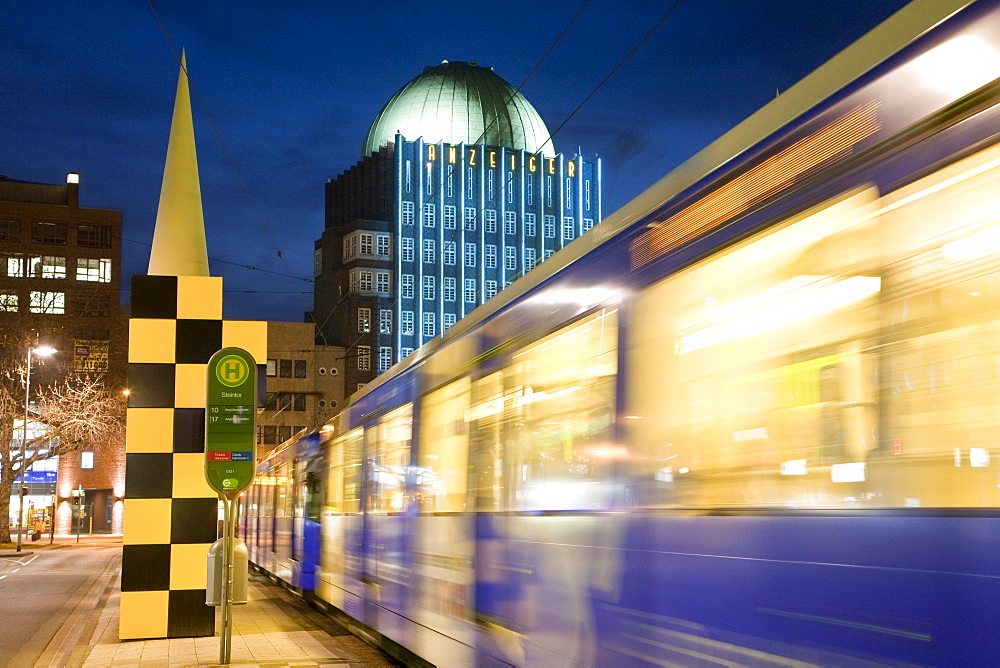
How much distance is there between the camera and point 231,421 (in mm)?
10406

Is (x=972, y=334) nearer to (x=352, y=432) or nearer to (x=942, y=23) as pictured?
(x=942, y=23)

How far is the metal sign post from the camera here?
10.1 m

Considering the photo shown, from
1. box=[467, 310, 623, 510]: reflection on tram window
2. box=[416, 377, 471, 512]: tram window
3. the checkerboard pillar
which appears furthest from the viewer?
the checkerboard pillar

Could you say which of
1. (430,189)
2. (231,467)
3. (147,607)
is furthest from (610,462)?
(430,189)

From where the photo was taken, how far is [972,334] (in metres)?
3.29

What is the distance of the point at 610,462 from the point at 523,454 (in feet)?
4.66

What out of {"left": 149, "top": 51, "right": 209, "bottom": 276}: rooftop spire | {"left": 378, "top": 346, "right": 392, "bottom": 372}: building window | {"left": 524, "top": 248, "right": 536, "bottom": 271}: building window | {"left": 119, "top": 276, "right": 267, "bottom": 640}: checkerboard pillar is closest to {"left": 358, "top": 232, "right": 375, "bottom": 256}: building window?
{"left": 378, "top": 346, "right": 392, "bottom": 372}: building window

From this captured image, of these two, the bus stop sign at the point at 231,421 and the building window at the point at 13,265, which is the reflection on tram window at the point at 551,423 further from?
the building window at the point at 13,265

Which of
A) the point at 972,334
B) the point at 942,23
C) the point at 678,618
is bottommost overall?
the point at 678,618

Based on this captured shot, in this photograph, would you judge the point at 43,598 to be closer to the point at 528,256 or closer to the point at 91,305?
the point at 91,305

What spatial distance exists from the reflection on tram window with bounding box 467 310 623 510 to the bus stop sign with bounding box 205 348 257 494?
3.03m

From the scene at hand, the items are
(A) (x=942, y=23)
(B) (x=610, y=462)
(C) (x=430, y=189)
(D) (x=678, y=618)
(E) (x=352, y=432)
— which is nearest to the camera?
(A) (x=942, y=23)

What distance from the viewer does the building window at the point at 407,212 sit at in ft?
289

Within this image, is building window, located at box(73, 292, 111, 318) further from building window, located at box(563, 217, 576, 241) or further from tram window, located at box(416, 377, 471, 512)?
tram window, located at box(416, 377, 471, 512)
